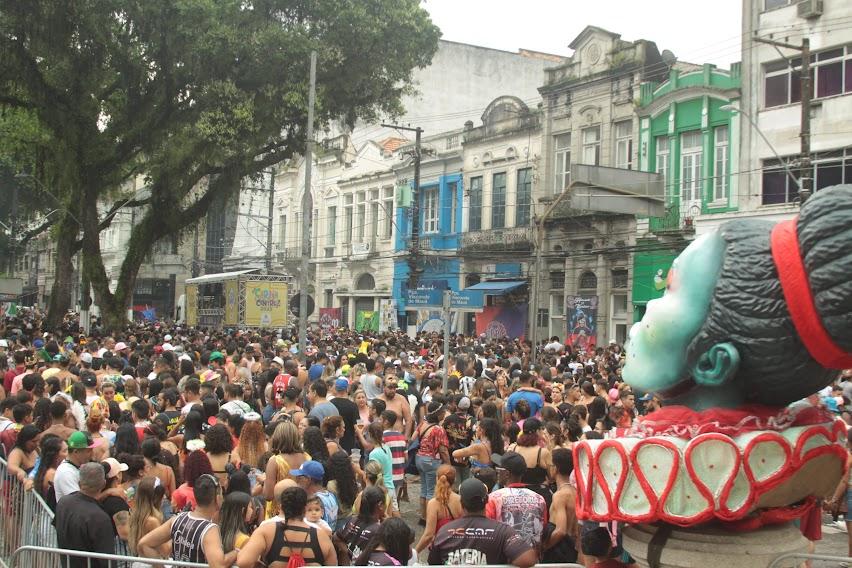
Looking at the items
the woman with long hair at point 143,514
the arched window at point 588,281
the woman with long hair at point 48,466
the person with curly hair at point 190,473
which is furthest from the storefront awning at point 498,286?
the woman with long hair at point 143,514

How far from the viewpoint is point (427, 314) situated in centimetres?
3394

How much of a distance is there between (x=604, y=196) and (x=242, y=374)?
9.96m

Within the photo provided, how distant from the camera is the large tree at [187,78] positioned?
2212 cm

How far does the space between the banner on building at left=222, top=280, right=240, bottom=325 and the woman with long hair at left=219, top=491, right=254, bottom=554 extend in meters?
25.7

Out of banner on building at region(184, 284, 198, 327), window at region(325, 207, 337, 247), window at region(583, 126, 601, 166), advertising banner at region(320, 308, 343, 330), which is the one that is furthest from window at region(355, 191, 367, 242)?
window at region(583, 126, 601, 166)

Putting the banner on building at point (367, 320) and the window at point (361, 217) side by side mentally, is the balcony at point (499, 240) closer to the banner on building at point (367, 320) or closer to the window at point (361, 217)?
the banner on building at point (367, 320)

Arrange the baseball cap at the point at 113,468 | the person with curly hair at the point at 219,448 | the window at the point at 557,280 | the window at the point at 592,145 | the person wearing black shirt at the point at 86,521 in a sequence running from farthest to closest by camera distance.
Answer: the window at the point at 557,280 < the window at the point at 592,145 < the person with curly hair at the point at 219,448 < the baseball cap at the point at 113,468 < the person wearing black shirt at the point at 86,521

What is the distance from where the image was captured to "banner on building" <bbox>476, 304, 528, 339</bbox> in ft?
107

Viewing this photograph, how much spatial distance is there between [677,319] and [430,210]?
3478cm

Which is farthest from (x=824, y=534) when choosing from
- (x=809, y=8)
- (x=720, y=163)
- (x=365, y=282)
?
(x=365, y=282)

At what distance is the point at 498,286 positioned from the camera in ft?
106

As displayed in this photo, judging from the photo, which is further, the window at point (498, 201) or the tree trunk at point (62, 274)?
the window at point (498, 201)

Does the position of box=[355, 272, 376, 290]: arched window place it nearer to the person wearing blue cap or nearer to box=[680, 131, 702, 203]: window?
box=[680, 131, 702, 203]: window

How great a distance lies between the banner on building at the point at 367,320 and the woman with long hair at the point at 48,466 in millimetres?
32014
